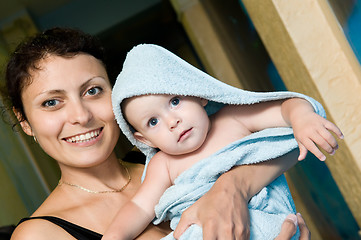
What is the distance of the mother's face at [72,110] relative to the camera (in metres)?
1.35

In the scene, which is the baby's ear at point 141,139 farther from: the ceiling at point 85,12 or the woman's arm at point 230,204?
the ceiling at point 85,12

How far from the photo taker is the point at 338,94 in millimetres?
1757

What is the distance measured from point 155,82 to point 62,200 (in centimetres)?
57

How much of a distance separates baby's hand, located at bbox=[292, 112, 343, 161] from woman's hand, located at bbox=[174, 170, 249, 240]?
8.2 inches

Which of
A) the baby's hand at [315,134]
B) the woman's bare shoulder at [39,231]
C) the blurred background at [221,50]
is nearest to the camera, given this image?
the baby's hand at [315,134]

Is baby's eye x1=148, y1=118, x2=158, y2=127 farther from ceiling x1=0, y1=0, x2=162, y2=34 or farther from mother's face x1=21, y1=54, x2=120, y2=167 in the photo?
ceiling x1=0, y1=0, x2=162, y2=34

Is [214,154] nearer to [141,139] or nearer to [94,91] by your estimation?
[141,139]

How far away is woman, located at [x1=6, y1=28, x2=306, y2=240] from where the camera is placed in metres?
1.28

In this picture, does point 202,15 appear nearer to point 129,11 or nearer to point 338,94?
point 129,11

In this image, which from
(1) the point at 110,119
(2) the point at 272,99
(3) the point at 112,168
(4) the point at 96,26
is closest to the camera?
(2) the point at 272,99

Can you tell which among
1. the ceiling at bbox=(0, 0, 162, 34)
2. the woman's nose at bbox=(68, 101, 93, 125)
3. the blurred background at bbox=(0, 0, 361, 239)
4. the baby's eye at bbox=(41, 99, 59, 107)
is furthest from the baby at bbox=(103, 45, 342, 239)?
the ceiling at bbox=(0, 0, 162, 34)

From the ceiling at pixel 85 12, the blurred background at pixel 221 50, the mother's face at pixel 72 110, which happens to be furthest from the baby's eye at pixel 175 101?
the ceiling at pixel 85 12

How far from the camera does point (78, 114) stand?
1.34m

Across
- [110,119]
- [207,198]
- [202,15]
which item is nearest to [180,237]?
[207,198]
